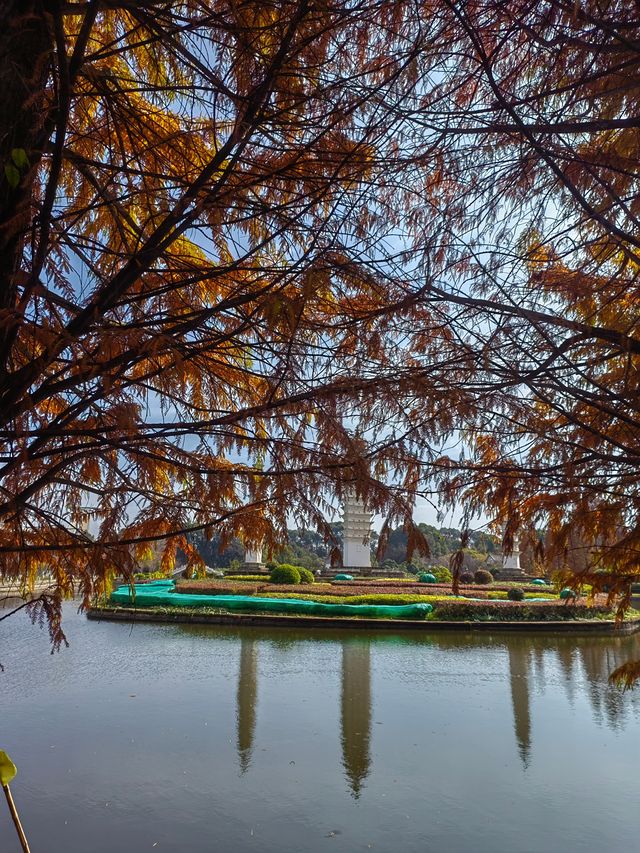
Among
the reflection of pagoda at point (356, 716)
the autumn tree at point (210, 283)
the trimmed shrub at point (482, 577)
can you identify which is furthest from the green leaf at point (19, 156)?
the trimmed shrub at point (482, 577)

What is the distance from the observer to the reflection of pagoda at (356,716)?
5.09m

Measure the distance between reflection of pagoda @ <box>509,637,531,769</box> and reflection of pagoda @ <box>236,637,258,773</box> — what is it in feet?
7.74

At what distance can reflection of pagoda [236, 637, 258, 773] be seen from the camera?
5441 mm

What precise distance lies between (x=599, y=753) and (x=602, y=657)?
5.06 meters

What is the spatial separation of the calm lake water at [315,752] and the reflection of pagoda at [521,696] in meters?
0.04

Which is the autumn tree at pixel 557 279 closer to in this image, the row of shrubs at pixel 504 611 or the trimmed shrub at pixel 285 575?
the row of shrubs at pixel 504 611

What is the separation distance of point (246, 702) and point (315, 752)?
5.36ft

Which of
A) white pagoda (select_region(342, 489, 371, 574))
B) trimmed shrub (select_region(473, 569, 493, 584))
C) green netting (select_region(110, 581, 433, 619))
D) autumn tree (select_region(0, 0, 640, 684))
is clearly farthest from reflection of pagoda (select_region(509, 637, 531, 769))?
trimmed shrub (select_region(473, 569, 493, 584))

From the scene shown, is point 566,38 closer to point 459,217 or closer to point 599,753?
point 459,217

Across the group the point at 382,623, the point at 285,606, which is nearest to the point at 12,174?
the point at 382,623

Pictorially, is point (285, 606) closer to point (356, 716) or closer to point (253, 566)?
point (356, 716)

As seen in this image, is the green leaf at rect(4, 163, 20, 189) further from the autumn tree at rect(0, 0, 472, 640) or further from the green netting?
the green netting

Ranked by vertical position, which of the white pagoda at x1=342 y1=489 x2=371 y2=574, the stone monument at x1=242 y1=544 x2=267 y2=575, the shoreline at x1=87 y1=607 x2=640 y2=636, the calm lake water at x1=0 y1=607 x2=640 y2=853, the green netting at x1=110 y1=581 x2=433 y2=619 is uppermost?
the white pagoda at x1=342 y1=489 x2=371 y2=574

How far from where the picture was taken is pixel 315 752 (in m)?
5.44
